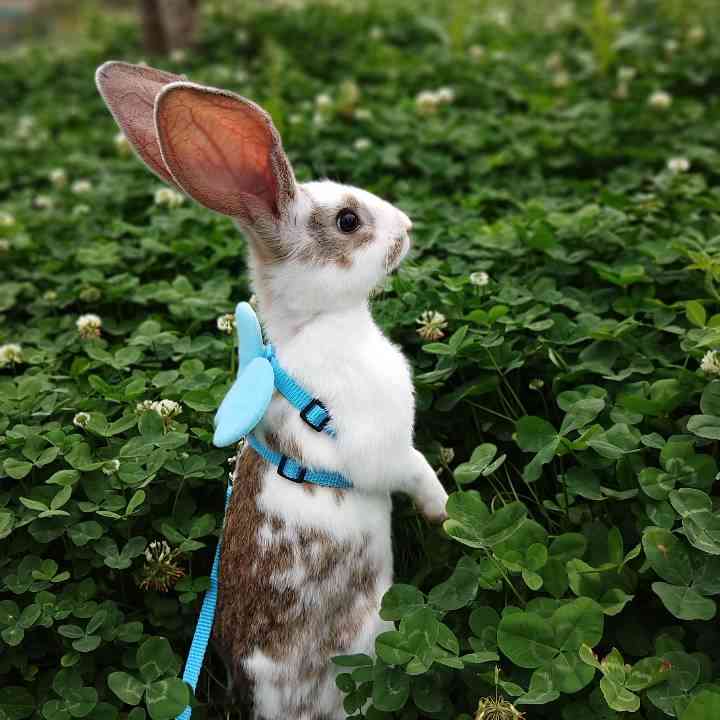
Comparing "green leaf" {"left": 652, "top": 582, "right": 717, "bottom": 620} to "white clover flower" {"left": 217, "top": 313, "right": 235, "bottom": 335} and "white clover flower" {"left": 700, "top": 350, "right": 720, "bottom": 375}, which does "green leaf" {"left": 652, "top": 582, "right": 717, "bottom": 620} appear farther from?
"white clover flower" {"left": 217, "top": 313, "right": 235, "bottom": 335}

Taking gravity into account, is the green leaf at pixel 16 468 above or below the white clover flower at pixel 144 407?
above

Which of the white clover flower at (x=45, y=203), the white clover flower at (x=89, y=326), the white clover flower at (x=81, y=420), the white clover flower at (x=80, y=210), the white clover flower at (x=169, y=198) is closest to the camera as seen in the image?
the white clover flower at (x=81, y=420)

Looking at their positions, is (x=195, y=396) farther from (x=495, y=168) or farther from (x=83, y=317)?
(x=495, y=168)

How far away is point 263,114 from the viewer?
261 centimetres

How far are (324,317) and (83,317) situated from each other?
177 centimetres

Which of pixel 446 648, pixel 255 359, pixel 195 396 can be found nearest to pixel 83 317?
pixel 195 396

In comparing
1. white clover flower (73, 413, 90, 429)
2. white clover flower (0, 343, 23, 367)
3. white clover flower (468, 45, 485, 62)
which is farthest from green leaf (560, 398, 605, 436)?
white clover flower (468, 45, 485, 62)

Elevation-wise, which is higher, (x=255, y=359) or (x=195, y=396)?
(x=255, y=359)

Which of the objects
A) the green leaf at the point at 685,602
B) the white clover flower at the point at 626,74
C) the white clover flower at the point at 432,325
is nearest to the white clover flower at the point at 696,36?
the white clover flower at the point at 626,74

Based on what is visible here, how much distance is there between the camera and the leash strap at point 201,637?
108 inches

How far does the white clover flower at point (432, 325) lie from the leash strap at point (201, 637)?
1.07m

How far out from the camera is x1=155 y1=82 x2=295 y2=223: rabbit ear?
99.2 inches

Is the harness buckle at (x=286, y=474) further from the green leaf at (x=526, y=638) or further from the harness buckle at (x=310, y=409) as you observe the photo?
the green leaf at (x=526, y=638)

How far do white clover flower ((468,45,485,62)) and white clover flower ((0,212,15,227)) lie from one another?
4.07 meters
